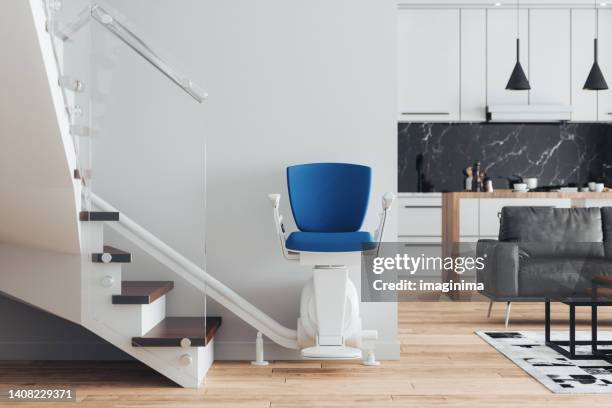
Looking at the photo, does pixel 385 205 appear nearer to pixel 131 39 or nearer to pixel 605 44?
pixel 131 39

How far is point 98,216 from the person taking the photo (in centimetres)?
327

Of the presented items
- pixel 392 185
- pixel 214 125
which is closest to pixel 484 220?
pixel 392 185

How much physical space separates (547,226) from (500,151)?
2.72 meters

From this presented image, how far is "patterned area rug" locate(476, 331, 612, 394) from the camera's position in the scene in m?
3.40

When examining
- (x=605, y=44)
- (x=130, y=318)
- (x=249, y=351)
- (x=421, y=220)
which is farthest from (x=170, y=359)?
(x=605, y=44)

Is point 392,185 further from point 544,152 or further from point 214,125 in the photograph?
point 544,152

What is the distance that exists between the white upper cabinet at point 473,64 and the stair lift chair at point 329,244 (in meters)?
4.06

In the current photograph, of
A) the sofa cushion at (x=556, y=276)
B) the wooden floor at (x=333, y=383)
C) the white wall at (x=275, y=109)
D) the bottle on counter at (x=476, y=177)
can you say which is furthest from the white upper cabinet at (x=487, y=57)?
the wooden floor at (x=333, y=383)

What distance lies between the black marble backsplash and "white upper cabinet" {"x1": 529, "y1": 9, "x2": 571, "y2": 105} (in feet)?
1.50

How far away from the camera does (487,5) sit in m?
7.37

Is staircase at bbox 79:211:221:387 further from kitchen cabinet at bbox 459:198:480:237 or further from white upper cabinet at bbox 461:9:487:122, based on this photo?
white upper cabinet at bbox 461:9:487:122

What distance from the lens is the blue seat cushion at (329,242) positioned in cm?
348

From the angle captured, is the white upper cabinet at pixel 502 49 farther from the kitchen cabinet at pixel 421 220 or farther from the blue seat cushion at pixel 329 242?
the blue seat cushion at pixel 329 242

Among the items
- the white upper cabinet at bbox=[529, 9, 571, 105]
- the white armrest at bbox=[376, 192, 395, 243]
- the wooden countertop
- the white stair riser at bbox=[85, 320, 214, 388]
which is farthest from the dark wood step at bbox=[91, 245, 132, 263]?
the white upper cabinet at bbox=[529, 9, 571, 105]
